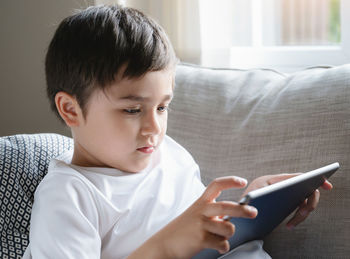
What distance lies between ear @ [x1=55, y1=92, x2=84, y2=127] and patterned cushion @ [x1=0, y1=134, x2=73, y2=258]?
0.27m

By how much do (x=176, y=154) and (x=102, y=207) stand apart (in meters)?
0.31

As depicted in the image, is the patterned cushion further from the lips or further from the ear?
the lips

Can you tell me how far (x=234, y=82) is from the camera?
1498 mm

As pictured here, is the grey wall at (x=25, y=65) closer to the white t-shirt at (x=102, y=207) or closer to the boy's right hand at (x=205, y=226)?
the white t-shirt at (x=102, y=207)

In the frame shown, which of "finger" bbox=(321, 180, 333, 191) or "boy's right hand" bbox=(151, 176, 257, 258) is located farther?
"finger" bbox=(321, 180, 333, 191)

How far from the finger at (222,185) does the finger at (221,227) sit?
0.16ft

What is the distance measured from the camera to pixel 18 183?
138cm

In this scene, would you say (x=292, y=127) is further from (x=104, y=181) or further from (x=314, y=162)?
(x=104, y=181)

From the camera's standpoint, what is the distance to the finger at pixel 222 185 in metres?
0.96

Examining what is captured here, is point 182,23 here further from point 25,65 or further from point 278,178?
point 278,178

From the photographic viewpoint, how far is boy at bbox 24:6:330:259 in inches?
41.9

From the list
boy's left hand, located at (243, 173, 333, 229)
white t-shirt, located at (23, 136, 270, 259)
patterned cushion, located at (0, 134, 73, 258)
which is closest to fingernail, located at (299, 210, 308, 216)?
boy's left hand, located at (243, 173, 333, 229)

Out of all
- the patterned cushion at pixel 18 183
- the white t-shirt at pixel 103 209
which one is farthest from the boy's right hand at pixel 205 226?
the patterned cushion at pixel 18 183

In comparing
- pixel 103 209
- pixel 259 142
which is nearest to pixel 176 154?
pixel 259 142
